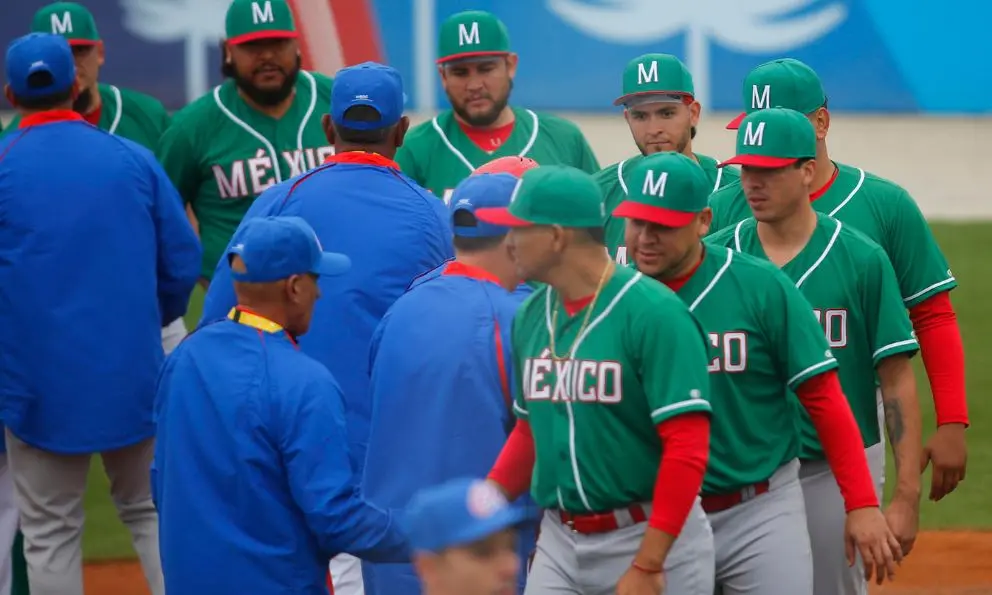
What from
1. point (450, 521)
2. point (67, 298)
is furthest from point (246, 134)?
point (450, 521)

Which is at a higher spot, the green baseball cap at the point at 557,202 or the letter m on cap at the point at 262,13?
the letter m on cap at the point at 262,13

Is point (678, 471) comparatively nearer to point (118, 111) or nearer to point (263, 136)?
point (263, 136)

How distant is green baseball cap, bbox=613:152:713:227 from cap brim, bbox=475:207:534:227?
29 cm

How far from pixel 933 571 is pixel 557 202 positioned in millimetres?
3957

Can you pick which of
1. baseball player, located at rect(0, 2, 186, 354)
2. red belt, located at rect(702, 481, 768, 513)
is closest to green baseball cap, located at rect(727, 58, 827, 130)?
red belt, located at rect(702, 481, 768, 513)

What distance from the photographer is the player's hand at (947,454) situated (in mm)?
4891

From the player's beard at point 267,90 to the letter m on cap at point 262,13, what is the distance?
0.20 m

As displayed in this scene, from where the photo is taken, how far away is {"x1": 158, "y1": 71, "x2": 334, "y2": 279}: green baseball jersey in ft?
21.0

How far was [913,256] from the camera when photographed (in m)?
4.88

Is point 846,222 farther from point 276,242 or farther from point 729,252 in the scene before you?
point 276,242

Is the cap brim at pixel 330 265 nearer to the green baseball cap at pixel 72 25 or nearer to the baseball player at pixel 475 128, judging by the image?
the baseball player at pixel 475 128

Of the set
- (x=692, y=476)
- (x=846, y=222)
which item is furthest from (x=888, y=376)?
(x=692, y=476)

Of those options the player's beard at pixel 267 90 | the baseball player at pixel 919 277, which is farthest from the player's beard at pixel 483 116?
the baseball player at pixel 919 277

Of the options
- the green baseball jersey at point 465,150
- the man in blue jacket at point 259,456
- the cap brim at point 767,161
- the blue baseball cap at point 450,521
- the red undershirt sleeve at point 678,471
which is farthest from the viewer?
the green baseball jersey at point 465,150
